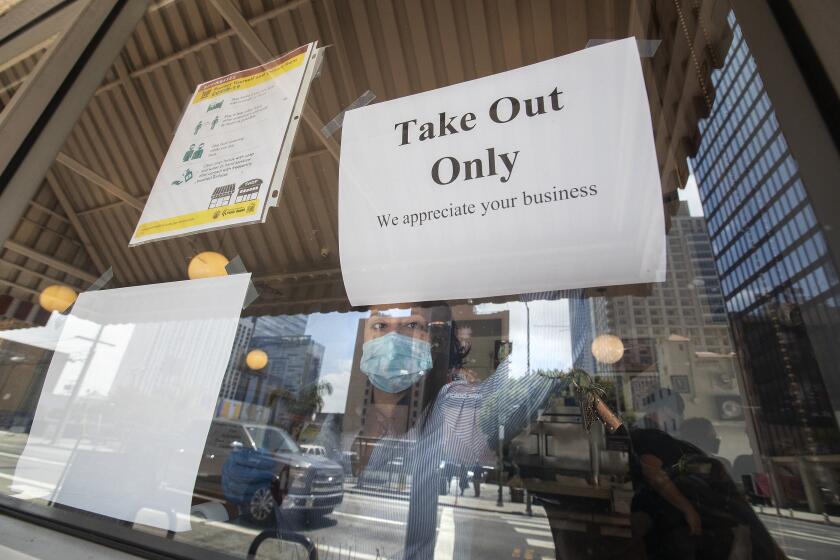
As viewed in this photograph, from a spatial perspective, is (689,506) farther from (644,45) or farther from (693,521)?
(644,45)

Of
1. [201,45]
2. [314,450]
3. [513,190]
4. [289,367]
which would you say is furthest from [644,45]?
[201,45]

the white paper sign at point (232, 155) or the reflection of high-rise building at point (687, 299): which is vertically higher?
the white paper sign at point (232, 155)

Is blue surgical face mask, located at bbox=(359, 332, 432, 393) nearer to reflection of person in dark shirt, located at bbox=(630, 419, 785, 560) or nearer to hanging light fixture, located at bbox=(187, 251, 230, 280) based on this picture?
hanging light fixture, located at bbox=(187, 251, 230, 280)

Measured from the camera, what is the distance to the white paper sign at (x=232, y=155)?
2.99ft

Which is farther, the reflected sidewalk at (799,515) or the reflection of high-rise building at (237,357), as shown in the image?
the reflection of high-rise building at (237,357)

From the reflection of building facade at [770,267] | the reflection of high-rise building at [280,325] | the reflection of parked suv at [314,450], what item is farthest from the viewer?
the reflection of parked suv at [314,450]

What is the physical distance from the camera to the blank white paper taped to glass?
71cm

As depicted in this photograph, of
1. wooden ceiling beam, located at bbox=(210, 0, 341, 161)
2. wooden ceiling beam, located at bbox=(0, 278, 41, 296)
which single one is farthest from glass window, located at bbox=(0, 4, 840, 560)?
wooden ceiling beam, located at bbox=(210, 0, 341, 161)

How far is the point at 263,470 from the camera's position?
1.28 meters

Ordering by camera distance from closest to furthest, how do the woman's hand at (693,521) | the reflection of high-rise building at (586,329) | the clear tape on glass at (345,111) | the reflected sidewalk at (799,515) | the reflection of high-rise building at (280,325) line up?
the reflected sidewalk at (799,515) < the woman's hand at (693,521) < the clear tape on glass at (345,111) < the reflection of high-rise building at (280,325) < the reflection of high-rise building at (586,329)

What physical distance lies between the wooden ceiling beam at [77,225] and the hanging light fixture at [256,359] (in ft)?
1.55

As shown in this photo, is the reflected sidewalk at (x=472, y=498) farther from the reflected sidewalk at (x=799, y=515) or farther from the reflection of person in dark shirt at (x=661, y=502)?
the reflected sidewalk at (x=799, y=515)

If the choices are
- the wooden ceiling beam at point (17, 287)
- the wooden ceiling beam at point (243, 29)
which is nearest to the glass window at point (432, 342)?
the wooden ceiling beam at point (17, 287)

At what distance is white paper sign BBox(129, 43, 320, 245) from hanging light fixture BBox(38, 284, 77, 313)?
25 cm
